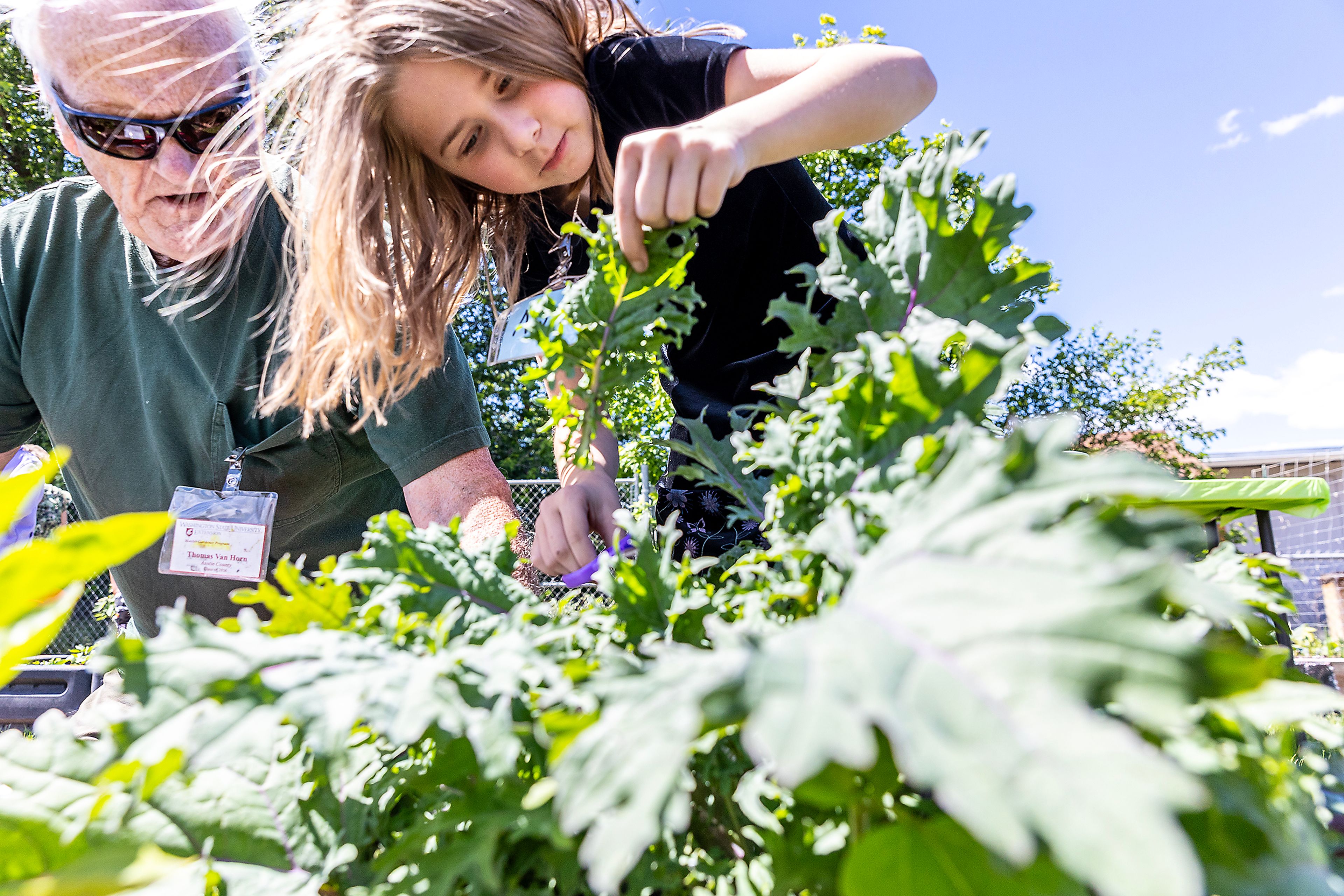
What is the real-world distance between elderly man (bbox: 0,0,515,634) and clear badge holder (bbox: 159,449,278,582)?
3 centimetres

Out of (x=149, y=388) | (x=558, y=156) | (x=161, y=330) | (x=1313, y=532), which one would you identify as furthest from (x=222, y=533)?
(x=1313, y=532)

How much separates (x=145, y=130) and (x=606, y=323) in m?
1.73

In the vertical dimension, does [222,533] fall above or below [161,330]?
below

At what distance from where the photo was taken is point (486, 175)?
5.62 feet

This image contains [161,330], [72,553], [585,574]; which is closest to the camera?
[72,553]

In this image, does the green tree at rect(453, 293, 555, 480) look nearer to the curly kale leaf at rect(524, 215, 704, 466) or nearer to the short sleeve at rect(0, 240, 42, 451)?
the short sleeve at rect(0, 240, 42, 451)

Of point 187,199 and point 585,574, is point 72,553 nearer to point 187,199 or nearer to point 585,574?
point 585,574

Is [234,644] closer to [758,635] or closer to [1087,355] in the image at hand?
[758,635]

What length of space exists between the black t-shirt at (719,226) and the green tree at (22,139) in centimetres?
1302

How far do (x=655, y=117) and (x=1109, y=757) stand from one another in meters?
1.70

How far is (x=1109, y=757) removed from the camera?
20 centimetres

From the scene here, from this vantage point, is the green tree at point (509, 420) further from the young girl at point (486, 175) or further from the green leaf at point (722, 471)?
the green leaf at point (722, 471)

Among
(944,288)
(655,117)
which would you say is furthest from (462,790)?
(655,117)

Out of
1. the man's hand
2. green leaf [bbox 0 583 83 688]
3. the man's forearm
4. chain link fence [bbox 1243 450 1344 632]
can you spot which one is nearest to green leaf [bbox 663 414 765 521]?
green leaf [bbox 0 583 83 688]
